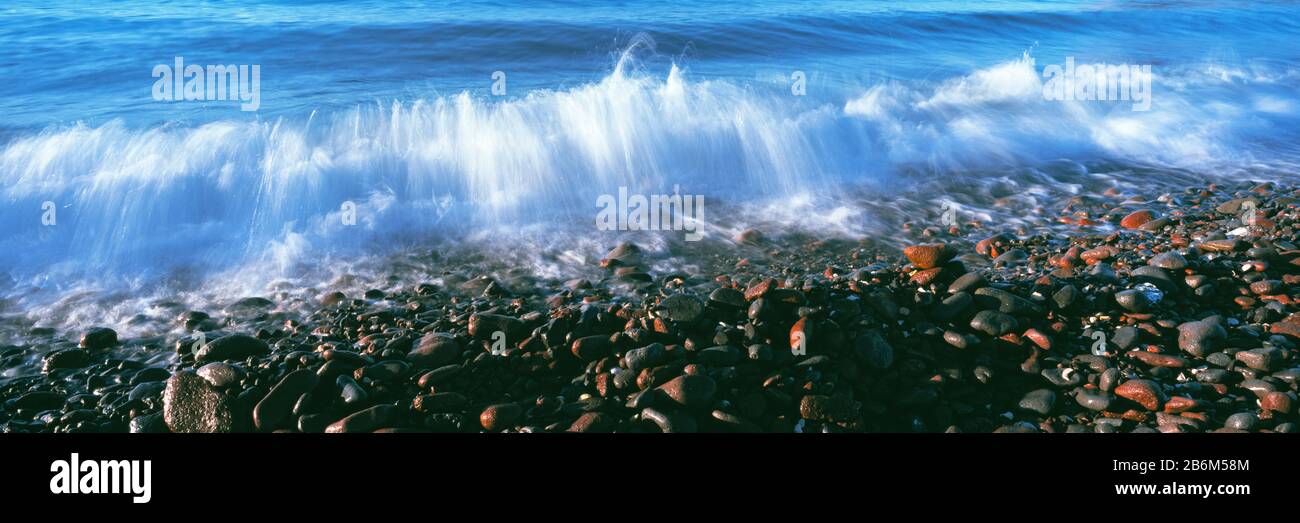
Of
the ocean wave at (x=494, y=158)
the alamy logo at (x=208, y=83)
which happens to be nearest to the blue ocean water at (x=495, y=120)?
the ocean wave at (x=494, y=158)

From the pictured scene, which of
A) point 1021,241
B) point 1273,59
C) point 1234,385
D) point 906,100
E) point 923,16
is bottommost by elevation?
point 1234,385

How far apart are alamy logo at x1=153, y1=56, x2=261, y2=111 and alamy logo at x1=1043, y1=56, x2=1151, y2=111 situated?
1363 centimetres

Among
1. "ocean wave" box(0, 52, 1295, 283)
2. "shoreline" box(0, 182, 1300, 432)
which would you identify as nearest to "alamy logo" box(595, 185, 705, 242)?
"ocean wave" box(0, 52, 1295, 283)

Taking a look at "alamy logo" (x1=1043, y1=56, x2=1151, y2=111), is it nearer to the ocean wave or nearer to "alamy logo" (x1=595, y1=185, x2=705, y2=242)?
the ocean wave

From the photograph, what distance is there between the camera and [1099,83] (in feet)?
48.9

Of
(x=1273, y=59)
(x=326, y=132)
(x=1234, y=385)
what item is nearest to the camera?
(x=1234, y=385)

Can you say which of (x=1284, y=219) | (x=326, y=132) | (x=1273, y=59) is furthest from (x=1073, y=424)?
(x=1273, y=59)

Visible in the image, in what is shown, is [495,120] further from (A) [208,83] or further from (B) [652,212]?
(A) [208,83]

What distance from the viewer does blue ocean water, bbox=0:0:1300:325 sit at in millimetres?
7945

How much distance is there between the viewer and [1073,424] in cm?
413

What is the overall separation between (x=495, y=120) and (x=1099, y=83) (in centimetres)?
1187

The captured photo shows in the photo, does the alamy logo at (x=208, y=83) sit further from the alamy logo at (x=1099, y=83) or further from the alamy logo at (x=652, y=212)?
the alamy logo at (x=1099, y=83)
